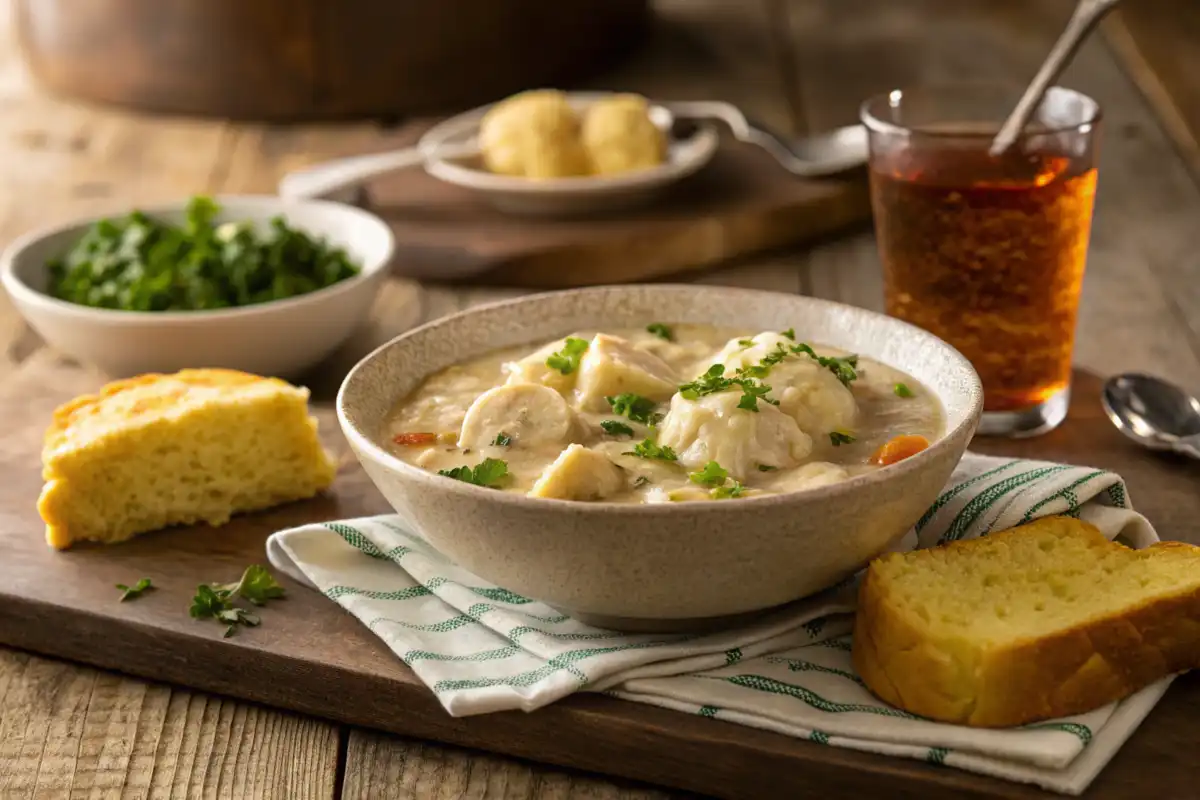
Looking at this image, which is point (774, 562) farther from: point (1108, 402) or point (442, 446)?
point (1108, 402)

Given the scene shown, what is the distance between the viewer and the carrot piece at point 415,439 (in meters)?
2.24

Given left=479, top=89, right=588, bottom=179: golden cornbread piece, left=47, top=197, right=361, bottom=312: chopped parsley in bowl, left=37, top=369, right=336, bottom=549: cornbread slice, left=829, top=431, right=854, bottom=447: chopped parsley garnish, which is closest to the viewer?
left=829, top=431, right=854, bottom=447: chopped parsley garnish

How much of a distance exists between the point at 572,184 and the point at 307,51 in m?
1.60

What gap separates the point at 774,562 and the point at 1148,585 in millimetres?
518

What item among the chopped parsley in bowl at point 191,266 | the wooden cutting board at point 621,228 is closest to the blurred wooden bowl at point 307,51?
the wooden cutting board at point 621,228

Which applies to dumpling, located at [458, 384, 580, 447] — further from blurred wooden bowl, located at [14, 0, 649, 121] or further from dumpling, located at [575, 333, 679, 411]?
blurred wooden bowl, located at [14, 0, 649, 121]

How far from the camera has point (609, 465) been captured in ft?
6.65

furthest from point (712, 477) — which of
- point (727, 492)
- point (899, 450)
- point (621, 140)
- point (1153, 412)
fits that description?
point (621, 140)

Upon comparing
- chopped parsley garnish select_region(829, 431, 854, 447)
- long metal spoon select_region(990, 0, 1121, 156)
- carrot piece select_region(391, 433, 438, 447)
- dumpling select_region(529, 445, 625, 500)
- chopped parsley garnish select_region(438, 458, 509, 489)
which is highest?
long metal spoon select_region(990, 0, 1121, 156)

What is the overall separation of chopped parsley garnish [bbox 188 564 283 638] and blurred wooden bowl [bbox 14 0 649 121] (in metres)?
3.08

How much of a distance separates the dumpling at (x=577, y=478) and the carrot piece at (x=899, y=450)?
383mm

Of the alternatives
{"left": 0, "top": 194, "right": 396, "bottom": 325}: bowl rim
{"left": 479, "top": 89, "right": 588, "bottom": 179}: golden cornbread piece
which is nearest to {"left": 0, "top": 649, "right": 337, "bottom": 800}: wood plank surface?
{"left": 0, "top": 194, "right": 396, "bottom": 325}: bowl rim

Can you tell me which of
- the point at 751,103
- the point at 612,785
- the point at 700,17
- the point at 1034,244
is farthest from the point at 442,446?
the point at 700,17

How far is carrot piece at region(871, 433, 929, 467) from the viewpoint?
212 cm
